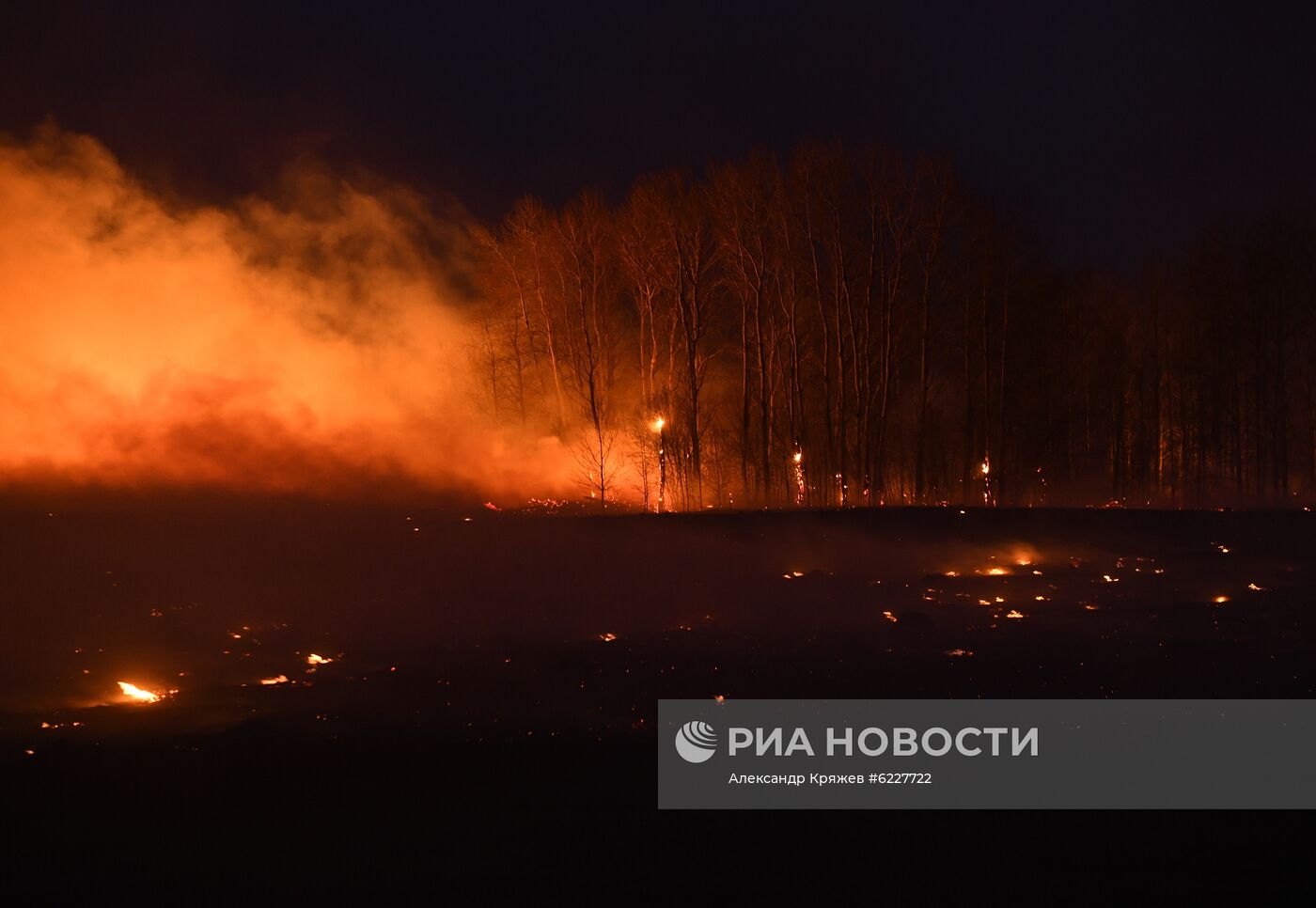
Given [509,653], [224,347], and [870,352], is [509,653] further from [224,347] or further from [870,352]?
[870,352]

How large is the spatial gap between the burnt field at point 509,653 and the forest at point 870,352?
22.7ft

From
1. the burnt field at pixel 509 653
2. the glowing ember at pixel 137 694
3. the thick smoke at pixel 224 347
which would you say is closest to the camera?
the burnt field at pixel 509 653

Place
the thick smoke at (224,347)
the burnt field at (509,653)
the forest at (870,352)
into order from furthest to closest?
the forest at (870,352) → the thick smoke at (224,347) → the burnt field at (509,653)

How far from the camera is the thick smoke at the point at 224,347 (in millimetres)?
22984

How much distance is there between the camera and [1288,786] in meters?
8.05

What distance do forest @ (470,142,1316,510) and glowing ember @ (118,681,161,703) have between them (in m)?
13.4

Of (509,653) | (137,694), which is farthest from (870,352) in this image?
(137,694)

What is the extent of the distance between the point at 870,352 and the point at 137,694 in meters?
22.4

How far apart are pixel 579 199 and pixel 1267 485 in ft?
76.1

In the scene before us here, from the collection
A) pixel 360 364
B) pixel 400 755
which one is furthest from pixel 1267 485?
pixel 400 755

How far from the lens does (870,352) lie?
30.0 metres

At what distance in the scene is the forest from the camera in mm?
26922

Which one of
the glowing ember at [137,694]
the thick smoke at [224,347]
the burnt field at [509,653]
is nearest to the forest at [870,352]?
the thick smoke at [224,347]

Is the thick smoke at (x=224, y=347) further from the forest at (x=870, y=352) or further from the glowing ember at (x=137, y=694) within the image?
the glowing ember at (x=137, y=694)
